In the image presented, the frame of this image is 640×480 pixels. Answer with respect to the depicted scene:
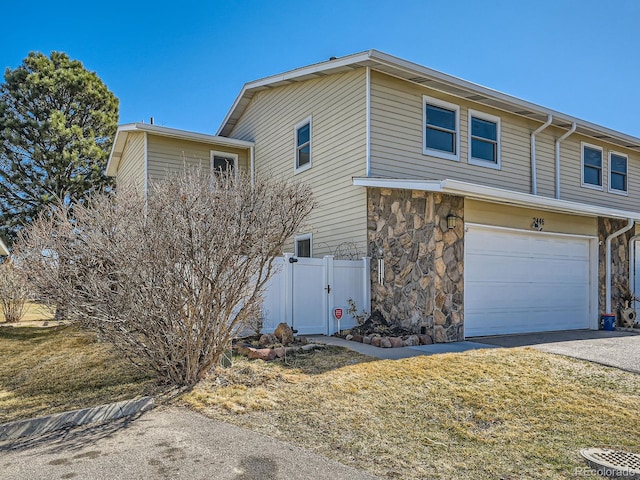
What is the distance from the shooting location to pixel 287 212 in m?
6.03

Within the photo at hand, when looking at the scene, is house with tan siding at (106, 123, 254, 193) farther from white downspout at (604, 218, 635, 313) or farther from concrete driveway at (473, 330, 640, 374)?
white downspout at (604, 218, 635, 313)

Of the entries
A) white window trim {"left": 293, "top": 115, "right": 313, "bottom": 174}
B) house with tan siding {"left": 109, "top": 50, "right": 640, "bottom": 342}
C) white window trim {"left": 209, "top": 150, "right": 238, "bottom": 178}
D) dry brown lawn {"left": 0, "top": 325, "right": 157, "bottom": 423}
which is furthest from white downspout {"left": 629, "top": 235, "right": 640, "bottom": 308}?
dry brown lawn {"left": 0, "top": 325, "right": 157, "bottom": 423}

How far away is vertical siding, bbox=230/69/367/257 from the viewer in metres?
10.1

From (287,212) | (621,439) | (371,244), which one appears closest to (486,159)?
(371,244)

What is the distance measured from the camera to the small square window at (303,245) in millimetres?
12130

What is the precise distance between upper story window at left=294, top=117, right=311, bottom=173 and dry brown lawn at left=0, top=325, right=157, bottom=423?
264 inches

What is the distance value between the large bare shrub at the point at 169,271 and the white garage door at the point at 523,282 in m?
5.33

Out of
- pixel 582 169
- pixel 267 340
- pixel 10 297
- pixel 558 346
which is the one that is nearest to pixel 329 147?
pixel 267 340

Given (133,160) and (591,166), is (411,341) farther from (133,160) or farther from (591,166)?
(133,160)

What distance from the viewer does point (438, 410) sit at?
15.4 feet

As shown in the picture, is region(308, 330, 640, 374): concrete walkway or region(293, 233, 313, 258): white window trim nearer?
region(308, 330, 640, 374): concrete walkway

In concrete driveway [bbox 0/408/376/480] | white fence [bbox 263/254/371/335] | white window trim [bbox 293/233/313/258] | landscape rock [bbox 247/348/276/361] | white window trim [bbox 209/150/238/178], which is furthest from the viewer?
white window trim [bbox 209/150/238/178]

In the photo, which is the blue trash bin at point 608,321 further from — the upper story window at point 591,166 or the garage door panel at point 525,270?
the upper story window at point 591,166

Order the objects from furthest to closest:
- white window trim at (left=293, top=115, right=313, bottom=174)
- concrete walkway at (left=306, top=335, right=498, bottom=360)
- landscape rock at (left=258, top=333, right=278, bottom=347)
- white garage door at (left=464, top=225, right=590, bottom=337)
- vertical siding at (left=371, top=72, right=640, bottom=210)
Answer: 1. white window trim at (left=293, top=115, right=313, bottom=174)
2. vertical siding at (left=371, top=72, right=640, bottom=210)
3. white garage door at (left=464, top=225, right=590, bottom=337)
4. landscape rock at (left=258, top=333, right=278, bottom=347)
5. concrete walkway at (left=306, top=335, right=498, bottom=360)
